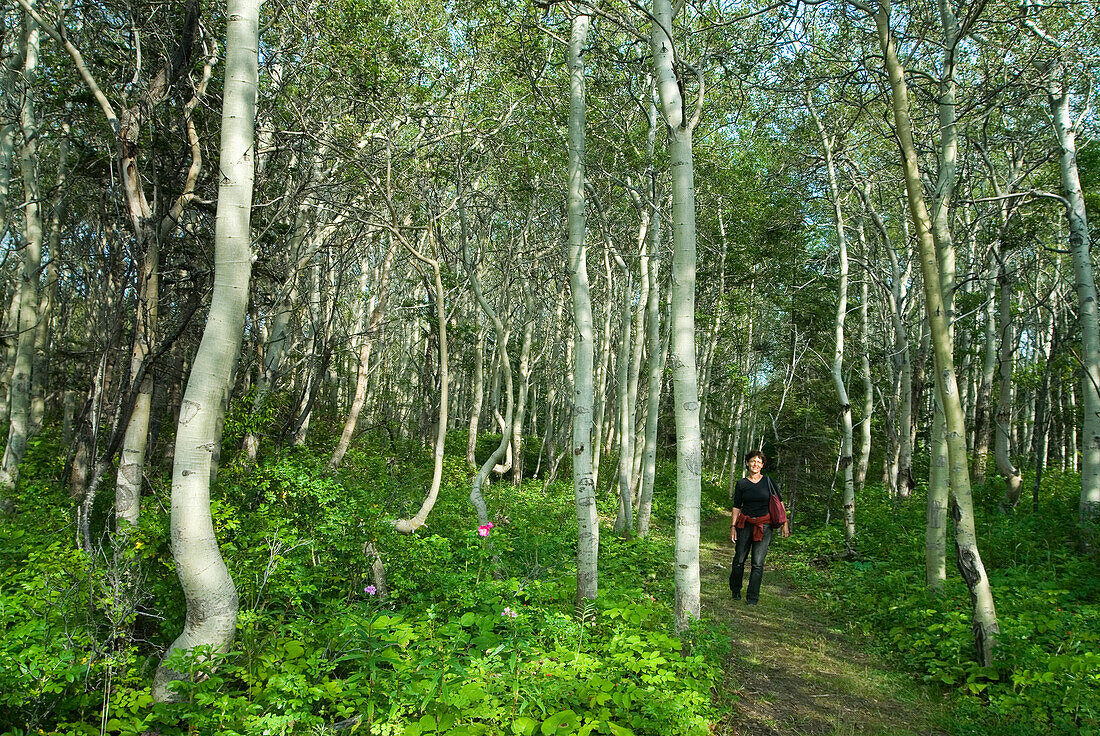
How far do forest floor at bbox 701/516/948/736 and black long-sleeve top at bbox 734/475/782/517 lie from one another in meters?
1.19

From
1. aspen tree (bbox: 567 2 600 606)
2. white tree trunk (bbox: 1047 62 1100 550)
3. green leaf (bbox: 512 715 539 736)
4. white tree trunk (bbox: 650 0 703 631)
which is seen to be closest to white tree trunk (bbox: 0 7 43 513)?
aspen tree (bbox: 567 2 600 606)

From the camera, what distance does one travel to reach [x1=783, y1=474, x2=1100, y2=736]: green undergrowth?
3859mm

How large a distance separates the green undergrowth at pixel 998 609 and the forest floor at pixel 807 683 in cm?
26

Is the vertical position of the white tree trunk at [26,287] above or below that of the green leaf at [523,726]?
above

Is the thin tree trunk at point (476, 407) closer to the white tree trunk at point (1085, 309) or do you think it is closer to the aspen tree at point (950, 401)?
the aspen tree at point (950, 401)

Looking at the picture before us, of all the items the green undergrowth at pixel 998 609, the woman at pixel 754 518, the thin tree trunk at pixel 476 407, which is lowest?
the green undergrowth at pixel 998 609

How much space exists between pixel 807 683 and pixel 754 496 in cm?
201

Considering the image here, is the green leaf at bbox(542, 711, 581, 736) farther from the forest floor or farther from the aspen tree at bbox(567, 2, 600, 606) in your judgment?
the aspen tree at bbox(567, 2, 600, 606)

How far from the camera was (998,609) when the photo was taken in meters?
5.59

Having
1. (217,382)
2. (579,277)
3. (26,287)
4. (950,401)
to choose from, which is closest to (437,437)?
(579,277)

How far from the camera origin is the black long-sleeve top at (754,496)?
6.31 metres

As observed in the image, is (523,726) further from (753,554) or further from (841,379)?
(841,379)

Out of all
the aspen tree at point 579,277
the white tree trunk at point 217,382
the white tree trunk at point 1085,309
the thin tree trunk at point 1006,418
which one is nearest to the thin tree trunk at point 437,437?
the aspen tree at point 579,277

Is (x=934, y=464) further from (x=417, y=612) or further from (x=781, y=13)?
(x=417, y=612)
